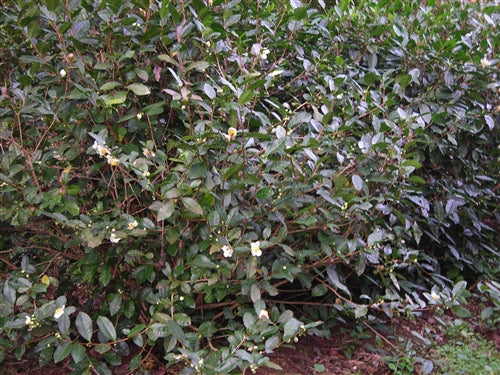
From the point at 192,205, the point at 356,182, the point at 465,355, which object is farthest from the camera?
Answer: the point at 465,355

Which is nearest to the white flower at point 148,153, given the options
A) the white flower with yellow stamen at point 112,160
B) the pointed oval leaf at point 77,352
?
the white flower with yellow stamen at point 112,160

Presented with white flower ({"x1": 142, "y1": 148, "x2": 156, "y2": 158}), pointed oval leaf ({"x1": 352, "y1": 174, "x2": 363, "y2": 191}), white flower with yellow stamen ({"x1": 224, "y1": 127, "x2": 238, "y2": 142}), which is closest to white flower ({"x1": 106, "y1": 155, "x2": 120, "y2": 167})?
white flower ({"x1": 142, "y1": 148, "x2": 156, "y2": 158})

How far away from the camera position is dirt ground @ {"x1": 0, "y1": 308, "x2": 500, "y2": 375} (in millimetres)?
2393

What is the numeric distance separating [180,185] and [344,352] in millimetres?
1400

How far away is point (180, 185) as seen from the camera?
74.4 inches

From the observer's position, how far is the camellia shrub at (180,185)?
1.96 meters

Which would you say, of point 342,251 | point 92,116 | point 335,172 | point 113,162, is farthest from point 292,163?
point 92,116

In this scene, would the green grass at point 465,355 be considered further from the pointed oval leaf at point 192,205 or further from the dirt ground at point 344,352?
the pointed oval leaf at point 192,205

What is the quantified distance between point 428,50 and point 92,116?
1.90 m

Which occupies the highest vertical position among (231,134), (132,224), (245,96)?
(245,96)

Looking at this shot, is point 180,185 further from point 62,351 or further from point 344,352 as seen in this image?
point 344,352

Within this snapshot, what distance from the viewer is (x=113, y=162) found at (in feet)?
6.18

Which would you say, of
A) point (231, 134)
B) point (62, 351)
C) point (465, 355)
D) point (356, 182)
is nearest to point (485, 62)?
point (356, 182)

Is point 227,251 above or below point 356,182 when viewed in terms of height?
below
